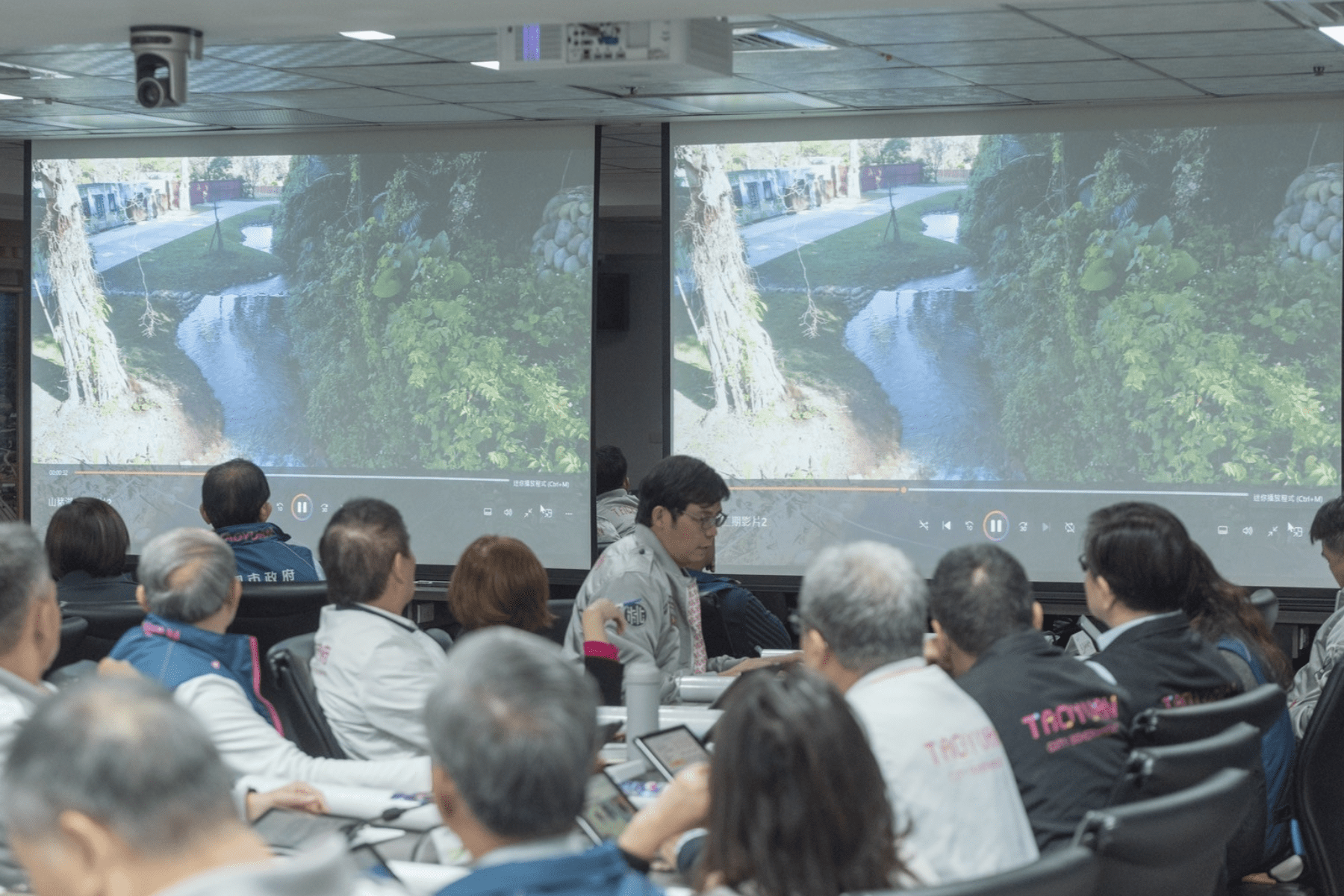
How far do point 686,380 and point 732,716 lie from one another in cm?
578

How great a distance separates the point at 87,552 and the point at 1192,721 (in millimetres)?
3541

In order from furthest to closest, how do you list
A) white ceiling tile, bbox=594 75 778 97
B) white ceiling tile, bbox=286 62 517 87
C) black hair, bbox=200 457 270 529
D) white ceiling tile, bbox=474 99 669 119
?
white ceiling tile, bbox=474 99 669 119
white ceiling tile, bbox=594 75 778 97
white ceiling tile, bbox=286 62 517 87
black hair, bbox=200 457 270 529

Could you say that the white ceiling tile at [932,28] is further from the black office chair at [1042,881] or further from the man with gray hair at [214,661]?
the black office chair at [1042,881]

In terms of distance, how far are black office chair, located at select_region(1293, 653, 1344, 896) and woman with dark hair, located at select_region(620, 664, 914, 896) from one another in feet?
6.88

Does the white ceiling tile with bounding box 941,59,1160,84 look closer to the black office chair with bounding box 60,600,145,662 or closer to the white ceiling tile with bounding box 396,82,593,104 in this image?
the white ceiling tile with bounding box 396,82,593,104

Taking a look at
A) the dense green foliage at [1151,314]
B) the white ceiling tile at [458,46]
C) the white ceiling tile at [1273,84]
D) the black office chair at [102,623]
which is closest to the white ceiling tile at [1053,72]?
the white ceiling tile at [1273,84]

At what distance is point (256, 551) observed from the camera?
5293mm

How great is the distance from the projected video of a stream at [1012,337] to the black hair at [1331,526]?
6.55 ft

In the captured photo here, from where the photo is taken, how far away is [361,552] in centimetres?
326

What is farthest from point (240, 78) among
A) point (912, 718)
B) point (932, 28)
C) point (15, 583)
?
point (912, 718)

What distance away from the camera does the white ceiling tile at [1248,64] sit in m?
5.70

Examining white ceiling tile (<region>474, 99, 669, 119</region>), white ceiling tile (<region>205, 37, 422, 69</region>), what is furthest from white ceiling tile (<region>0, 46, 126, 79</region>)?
white ceiling tile (<region>474, 99, 669, 119</region>)

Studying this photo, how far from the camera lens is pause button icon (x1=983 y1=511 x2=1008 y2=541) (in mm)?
7035

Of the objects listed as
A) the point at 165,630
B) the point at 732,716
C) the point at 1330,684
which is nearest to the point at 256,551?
the point at 165,630
